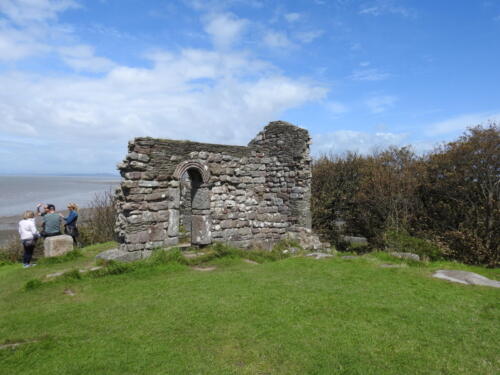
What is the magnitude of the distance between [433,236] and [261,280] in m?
7.80

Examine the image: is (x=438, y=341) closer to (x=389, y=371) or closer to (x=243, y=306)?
(x=389, y=371)

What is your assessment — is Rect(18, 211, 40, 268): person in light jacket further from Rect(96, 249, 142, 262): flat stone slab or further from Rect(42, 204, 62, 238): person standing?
Rect(96, 249, 142, 262): flat stone slab

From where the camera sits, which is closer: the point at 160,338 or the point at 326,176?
the point at 160,338

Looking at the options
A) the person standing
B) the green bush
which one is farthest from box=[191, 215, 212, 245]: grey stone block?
the green bush

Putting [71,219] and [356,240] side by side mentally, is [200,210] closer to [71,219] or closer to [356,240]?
[71,219]

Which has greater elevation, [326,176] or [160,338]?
[326,176]

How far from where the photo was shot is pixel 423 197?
14.0 meters

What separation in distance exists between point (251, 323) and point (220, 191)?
673 cm

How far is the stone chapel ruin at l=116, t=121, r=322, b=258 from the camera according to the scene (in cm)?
1029

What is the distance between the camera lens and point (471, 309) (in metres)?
6.49

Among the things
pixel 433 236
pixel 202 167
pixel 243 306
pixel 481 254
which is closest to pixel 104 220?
pixel 202 167

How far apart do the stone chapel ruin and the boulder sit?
218 centimetres

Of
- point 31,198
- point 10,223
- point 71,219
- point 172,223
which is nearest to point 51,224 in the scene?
point 71,219

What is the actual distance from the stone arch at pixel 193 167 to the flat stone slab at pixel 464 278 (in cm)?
712
